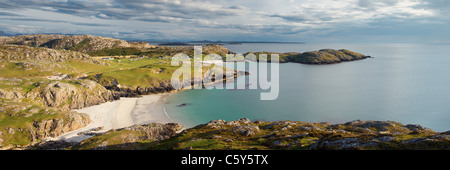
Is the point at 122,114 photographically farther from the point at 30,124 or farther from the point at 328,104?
the point at 328,104

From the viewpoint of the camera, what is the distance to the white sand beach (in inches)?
2537

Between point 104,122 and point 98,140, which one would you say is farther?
point 104,122

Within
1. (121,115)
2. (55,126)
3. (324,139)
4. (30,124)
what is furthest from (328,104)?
(30,124)

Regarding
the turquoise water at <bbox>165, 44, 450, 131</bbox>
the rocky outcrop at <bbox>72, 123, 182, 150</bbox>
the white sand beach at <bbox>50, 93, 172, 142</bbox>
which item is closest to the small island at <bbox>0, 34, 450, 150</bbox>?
the rocky outcrop at <bbox>72, 123, 182, 150</bbox>

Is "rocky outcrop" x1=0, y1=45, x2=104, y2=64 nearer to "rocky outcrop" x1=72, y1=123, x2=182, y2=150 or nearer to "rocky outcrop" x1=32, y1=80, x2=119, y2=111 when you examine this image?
"rocky outcrop" x1=32, y1=80, x2=119, y2=111

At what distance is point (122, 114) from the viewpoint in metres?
79.5

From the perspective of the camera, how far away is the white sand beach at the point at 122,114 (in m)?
64.4

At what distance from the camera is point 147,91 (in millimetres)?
111125

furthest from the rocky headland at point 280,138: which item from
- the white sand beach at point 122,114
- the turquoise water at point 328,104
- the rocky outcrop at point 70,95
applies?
the rocky outcrop at point 70,95

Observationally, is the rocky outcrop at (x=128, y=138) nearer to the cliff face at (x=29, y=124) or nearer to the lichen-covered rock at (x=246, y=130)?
the cliff face at (x=29, y=124)

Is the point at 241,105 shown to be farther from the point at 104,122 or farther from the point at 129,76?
the point at 129,76
